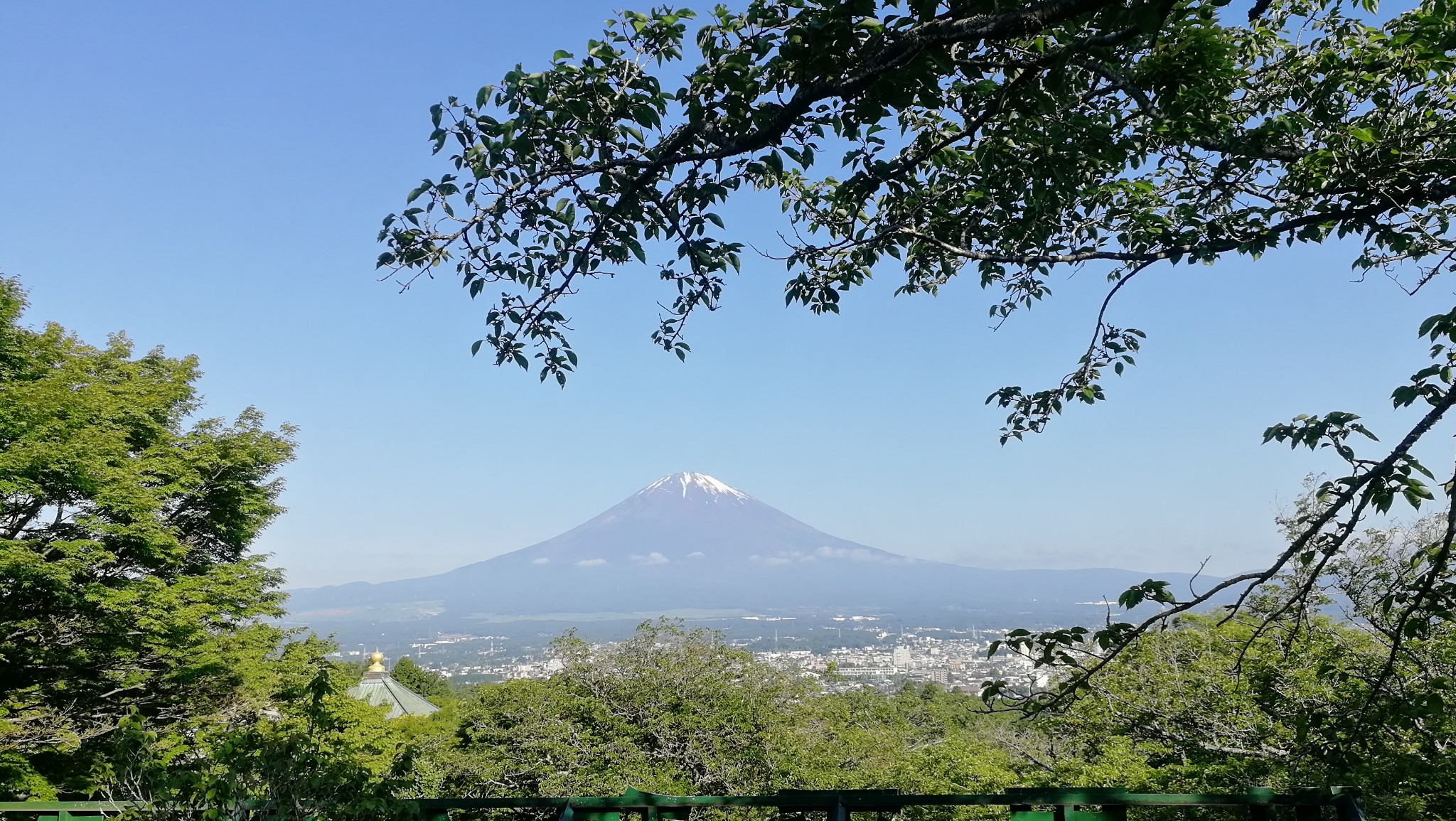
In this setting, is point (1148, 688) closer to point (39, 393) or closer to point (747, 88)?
point (747, 88)

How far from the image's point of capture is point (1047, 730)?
11406 millimetres

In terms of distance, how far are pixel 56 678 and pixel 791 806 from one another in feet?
43.3

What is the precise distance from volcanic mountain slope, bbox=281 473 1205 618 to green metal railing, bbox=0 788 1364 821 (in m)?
116

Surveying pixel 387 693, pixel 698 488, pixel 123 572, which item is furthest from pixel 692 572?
pixel 123 572

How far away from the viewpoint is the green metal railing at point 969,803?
1.92 meters

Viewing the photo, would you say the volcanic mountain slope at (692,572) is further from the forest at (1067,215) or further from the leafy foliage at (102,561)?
the forest at (1067,215)

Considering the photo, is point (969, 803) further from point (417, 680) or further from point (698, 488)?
point (698, 488)

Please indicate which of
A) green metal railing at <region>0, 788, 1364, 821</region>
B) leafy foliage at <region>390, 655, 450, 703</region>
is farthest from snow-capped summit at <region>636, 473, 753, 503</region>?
green metal railing at <region>0, 788, 1364, 821</region>

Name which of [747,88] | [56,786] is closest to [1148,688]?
[747,88]

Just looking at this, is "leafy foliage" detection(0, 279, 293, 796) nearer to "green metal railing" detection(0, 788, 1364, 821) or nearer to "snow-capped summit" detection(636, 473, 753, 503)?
"green metal railing" detection(0, 788, 1364, 821)

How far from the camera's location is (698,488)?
149 metres

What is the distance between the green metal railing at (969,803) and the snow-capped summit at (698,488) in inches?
5709

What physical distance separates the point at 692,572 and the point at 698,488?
15913mm

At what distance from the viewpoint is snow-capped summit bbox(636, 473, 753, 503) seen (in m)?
148
